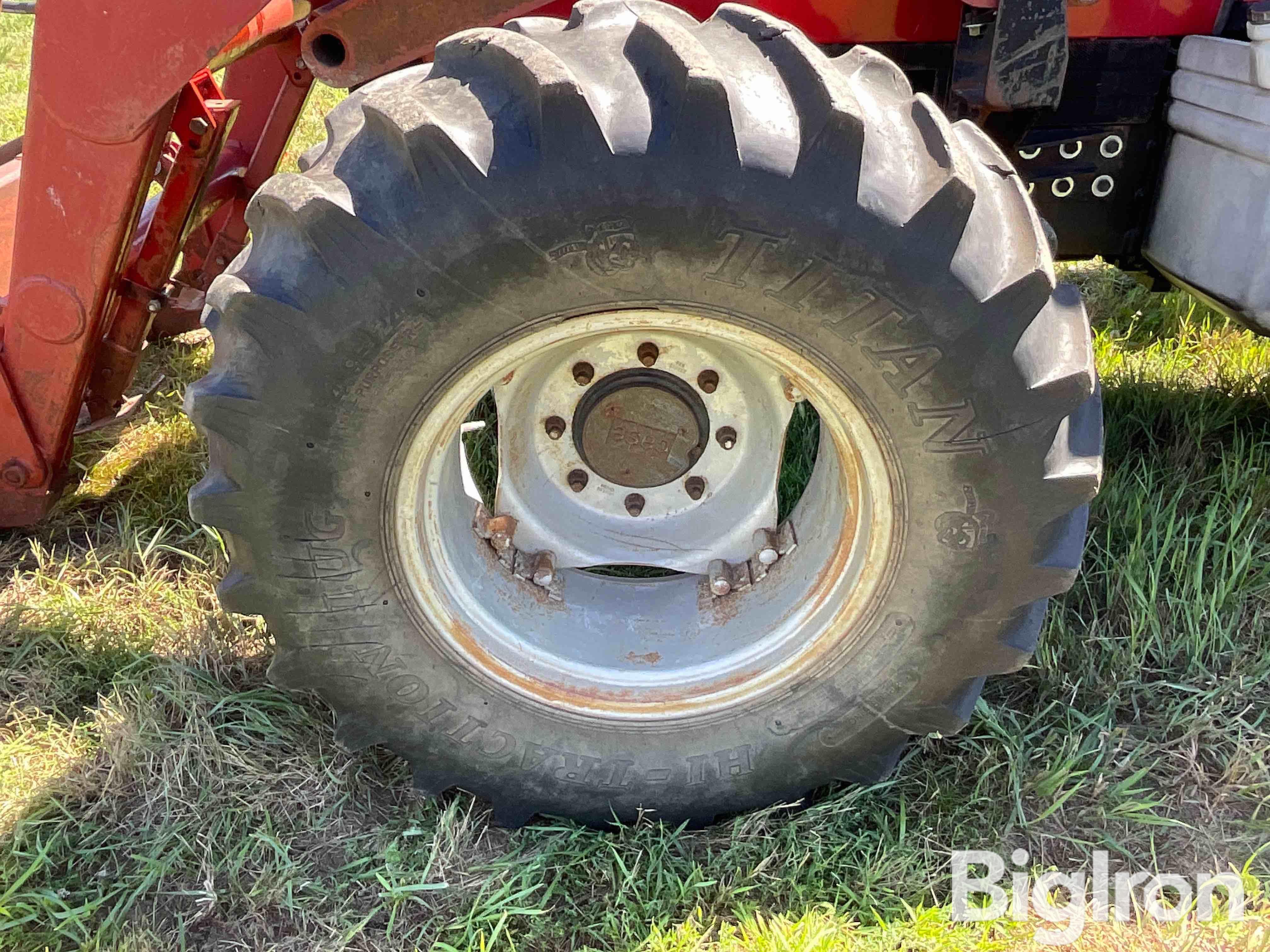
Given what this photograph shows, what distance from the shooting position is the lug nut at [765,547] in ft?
6.65

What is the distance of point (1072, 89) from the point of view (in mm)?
2018

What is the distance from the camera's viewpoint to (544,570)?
2.05 meters

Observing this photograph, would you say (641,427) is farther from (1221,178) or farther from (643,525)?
(1221,178)

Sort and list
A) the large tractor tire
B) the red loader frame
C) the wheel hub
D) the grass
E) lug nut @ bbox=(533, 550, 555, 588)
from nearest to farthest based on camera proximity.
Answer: the large tractor tire < the red loader frame < the grass < the wheel hub < lug nut @ bbox=(533, 550, 555, 588)

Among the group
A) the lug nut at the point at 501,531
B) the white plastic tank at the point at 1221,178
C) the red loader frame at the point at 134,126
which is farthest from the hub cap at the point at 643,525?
the white plastic tank at the point at 1221,178

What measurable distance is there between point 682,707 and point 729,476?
481 millimetres

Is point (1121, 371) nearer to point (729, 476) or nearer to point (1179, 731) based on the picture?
point (1179, 731)

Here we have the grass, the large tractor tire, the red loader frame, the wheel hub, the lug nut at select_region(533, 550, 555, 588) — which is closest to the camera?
the large tractor tire

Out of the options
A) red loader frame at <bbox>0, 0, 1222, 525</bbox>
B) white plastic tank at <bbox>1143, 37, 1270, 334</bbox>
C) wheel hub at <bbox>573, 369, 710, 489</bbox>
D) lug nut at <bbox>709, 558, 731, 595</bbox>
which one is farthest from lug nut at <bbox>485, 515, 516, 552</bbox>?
white plastic tank at <bbox>1143, 37, 1270, 334</bbox>

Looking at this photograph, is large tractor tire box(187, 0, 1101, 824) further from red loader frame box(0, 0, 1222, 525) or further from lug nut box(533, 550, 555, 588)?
red loader frame box(0, 0, 1222, 525)

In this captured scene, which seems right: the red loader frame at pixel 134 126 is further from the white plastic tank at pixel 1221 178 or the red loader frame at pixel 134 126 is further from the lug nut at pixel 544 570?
the lug nut at pixel 544 570

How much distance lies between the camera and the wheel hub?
1.93 m

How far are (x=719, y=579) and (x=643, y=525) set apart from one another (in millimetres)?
198

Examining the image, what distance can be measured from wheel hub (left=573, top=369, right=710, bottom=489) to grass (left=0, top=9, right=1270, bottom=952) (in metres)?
0.68
